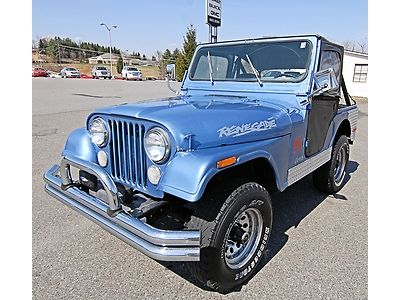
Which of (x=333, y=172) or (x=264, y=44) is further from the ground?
(x=264, y=44)

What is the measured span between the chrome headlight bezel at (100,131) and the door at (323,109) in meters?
2.06

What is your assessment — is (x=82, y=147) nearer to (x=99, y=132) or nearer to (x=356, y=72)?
(x=99, y=132)

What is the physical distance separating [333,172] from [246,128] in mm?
2414

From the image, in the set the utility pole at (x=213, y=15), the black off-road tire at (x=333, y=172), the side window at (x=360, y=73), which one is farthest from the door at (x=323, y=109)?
the side window at (x=360, y=73)

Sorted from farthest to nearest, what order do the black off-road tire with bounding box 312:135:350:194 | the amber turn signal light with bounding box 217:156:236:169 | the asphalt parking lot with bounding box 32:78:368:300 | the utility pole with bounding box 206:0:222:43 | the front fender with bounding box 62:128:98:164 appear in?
the utility pole with bounding box 206:0:222:43 < the black off-road tire with bounding box 312:135:350:194 < the front fender with bounding box 62:128:98:164 < the asphalt parking lot with bounding box 32:78:368:300 < the amber turn signal light with bounding box 217:156:236:169

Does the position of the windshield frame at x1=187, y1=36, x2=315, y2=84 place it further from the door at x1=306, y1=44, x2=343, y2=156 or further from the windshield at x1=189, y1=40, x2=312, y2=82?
the door at x1=306, y1=44, x2=343, y2=156

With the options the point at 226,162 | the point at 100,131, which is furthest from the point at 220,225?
the point at 100,131

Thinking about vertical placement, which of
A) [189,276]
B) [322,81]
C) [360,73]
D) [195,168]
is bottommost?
[189,276]

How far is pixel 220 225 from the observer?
7.23ft

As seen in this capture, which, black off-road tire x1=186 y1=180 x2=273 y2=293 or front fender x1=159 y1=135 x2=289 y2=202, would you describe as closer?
front fender x1=159 y1=135 x2=289 y2=202

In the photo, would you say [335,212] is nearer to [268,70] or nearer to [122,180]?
[268,70]

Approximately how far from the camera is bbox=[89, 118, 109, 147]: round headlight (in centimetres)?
262

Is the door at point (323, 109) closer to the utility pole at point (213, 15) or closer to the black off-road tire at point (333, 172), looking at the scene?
the black off-road tire at point (333, 172)

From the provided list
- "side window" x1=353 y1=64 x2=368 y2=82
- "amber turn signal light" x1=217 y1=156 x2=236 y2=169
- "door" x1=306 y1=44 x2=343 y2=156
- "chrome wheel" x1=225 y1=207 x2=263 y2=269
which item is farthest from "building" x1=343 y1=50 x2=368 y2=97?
"amber turn signal light" x1=217 y1=156 x2=236 y2=169
